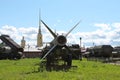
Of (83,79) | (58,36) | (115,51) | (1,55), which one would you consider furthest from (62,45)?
(115,51)

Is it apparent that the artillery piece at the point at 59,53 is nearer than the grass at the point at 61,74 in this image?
No

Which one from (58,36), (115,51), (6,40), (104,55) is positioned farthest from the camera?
(115,51)

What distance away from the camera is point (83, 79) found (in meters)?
20.5

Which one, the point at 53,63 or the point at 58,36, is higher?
the point at 58,36

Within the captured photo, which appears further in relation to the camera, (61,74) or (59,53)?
(59,53)

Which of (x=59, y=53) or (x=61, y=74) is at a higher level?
(x=59, y=53)

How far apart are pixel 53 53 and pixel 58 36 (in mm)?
2348

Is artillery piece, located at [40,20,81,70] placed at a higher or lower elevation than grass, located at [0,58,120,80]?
higher

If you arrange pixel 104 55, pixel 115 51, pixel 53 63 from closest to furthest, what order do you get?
pixel 53 63, pixel 104 55, pixel 115 51

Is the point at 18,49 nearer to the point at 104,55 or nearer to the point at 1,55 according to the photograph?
the point at 1,55

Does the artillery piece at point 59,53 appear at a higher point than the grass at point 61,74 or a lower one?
higher

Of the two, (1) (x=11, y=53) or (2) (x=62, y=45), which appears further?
(1) (x=11, y=53)

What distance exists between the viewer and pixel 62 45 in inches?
1359

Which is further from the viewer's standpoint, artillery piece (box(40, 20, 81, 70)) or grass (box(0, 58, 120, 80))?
artillery piece (box(40, 20, 81, 70))
